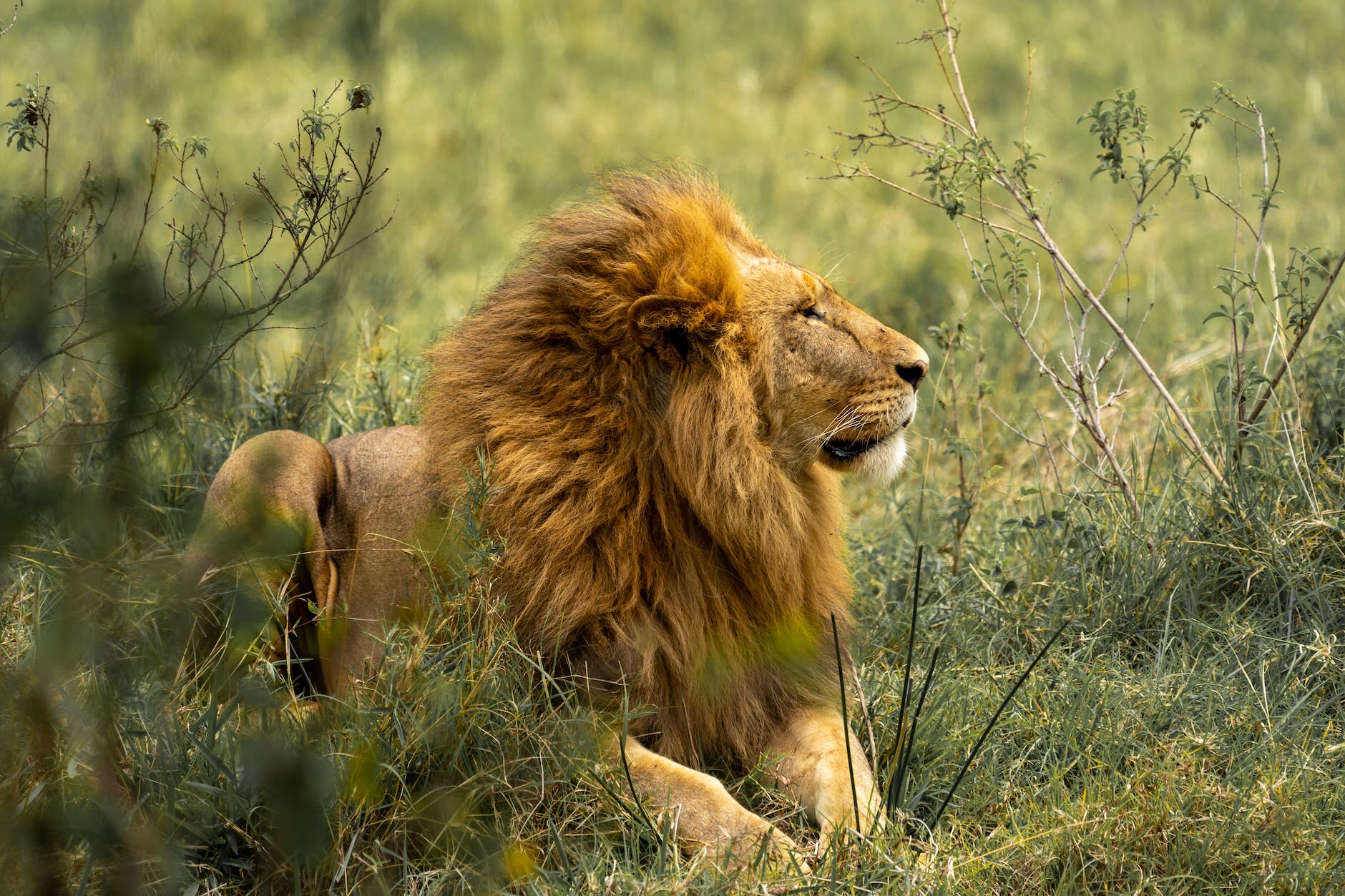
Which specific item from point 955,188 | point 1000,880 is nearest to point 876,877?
point 1000,880

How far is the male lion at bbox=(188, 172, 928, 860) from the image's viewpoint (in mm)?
2953

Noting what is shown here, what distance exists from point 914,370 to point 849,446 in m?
0.23

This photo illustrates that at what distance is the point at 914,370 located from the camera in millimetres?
3207

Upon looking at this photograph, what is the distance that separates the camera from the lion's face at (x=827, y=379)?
3135 millimetres

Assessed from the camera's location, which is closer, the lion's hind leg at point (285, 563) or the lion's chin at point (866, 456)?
the lion's hind leg at point (285, 563)

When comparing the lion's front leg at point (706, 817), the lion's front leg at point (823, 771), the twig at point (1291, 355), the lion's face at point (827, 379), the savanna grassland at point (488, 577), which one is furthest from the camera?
the twig at point (1291, 355)

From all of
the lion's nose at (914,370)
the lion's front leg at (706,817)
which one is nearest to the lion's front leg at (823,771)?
the lion's front leg at (706,817)

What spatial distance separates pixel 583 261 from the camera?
10.3ft

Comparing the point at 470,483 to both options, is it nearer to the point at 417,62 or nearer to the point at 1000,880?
the point at 1000,880

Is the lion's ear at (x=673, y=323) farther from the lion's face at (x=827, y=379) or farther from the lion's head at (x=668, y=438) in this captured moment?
the lion's face at (x=827, y=379)

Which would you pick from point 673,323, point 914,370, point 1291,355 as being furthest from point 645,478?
point 1291,355

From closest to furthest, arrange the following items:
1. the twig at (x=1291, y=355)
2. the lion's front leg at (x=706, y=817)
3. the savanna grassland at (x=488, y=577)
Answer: the savanna grassland at (x=488, y=577) < the lion's front leg at (x=706, y=817) < the twig at (x=1291, y=355)

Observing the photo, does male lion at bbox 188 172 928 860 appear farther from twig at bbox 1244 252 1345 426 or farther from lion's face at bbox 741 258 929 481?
twig at bbox 1244 252 1345 426

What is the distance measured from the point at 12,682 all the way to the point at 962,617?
2604 millimetres
